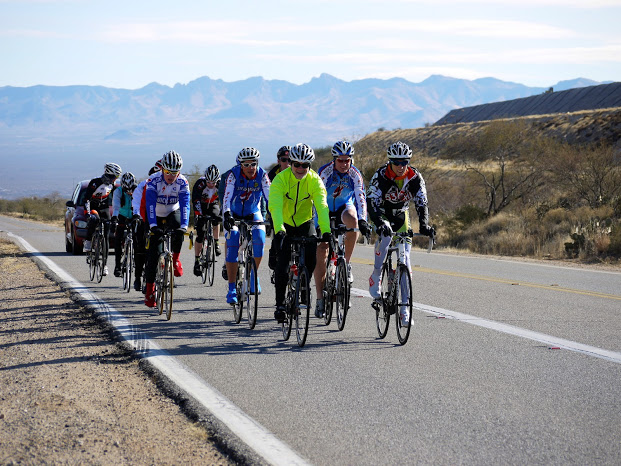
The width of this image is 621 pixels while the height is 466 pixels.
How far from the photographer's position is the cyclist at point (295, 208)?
827cm

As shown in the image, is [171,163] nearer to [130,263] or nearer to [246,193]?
[246,193]

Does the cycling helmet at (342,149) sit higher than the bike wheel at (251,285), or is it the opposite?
the cycling helmet at (342,149)

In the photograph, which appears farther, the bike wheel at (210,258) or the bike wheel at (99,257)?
the bike wheel at (99,257)

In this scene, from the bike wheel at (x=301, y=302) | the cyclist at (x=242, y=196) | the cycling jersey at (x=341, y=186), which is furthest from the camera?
the cycling jersey at (x=341, y=186)

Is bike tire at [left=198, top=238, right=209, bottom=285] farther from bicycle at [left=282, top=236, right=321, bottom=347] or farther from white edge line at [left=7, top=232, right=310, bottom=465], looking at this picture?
bicycle at [left=282, top=236, right=321, bottom=347]

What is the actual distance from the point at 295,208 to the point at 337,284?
950 mm

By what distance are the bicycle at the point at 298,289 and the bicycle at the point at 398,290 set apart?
2.72ft

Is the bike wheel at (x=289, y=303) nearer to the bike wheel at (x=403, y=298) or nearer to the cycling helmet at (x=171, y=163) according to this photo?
the bike wheel at (x=403, y=298)

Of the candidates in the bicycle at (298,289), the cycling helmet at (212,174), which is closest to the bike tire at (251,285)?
the bicycle at (298,289)

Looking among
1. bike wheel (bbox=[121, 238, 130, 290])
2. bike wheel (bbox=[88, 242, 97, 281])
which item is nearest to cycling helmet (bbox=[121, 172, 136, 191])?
bike wheel (bbox=[121, 238, 130, 290])

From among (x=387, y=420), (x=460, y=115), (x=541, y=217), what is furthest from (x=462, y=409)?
(x=460, y=115)

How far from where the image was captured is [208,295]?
12.1 m

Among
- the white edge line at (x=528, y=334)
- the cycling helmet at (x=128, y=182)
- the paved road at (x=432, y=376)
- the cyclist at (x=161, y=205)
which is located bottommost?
the paved road at (x=432, y=376)

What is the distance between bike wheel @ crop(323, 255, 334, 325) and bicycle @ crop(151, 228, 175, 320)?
188 cm
